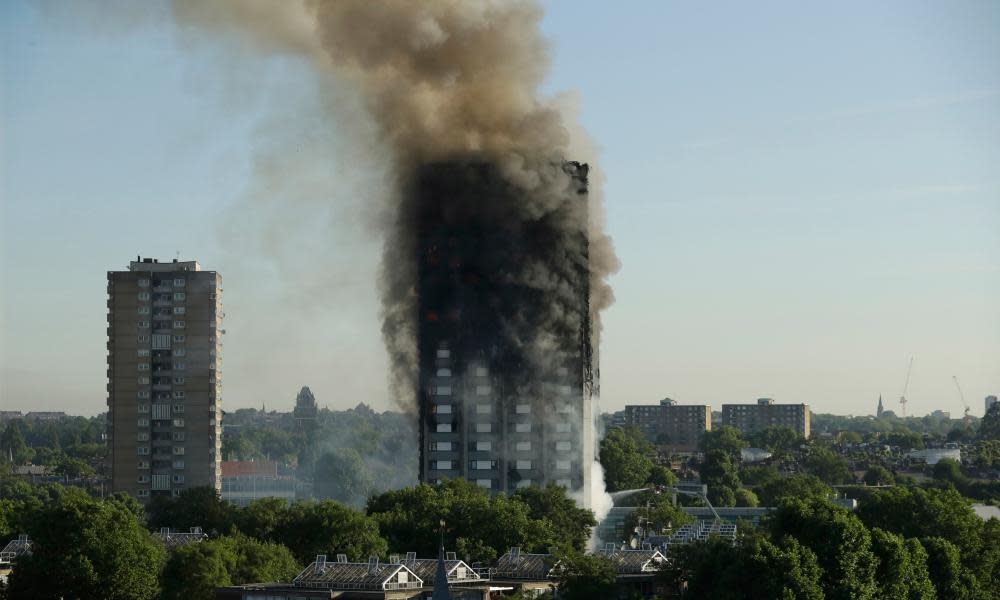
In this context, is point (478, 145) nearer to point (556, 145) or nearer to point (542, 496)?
point (556, 145)

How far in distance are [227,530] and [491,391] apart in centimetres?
2860

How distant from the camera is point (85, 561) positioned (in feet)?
405

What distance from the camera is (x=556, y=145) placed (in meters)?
Result: 178

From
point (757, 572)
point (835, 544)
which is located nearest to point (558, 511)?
point (835, 544)

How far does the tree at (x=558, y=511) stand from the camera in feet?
525

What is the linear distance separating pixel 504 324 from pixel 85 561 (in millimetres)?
61910

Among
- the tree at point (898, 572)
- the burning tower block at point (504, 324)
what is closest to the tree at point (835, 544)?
the tree at point (898, 572)

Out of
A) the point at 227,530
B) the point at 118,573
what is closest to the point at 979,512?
the point at 227,530

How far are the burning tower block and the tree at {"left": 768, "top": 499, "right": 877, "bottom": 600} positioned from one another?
54824 millimetres

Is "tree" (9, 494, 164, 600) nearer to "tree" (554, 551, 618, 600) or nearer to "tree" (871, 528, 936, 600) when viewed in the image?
"tree" (554, 551, 618, 600)

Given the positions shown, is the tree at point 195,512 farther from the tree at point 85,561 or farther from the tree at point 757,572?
the tree at point 757,572

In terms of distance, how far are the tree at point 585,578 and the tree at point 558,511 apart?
111ft

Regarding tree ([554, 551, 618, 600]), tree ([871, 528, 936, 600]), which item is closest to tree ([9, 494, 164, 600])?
tree ([554, 551, 618, 600])

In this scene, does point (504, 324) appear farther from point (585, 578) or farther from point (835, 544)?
point (835, 544)
